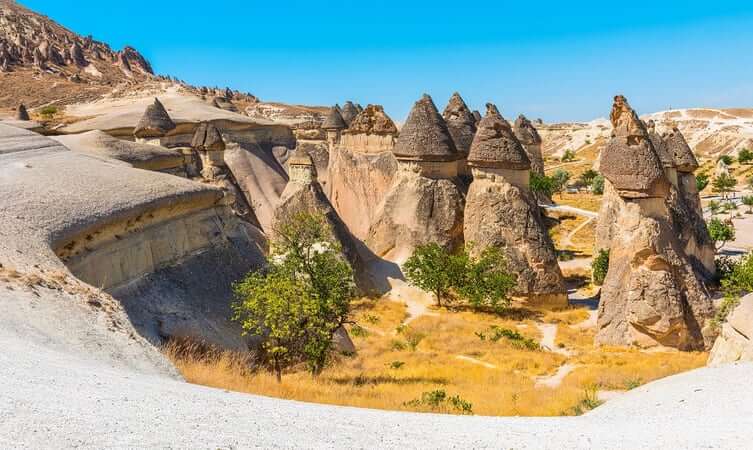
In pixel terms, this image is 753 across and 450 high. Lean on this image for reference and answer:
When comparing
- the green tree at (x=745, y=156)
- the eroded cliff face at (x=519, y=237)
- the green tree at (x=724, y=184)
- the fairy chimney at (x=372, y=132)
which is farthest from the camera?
the green tree at (x=745, y=156)

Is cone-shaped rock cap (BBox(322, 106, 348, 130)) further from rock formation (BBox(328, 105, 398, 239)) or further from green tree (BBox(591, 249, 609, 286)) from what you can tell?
green tree (BBox(591, 249, 609, 286))

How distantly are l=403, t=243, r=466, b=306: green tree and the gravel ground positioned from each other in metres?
12.1

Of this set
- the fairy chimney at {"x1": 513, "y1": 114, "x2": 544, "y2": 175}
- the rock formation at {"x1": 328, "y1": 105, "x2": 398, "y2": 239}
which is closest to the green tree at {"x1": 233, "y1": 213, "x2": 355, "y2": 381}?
the rock formation at {"x1": 328, "y1": 105, "x2": 398, "y2": 239}

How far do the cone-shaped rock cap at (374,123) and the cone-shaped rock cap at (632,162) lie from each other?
14.7 meters

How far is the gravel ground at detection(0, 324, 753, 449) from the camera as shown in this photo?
3.68 meters

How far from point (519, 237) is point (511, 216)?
0.71 m

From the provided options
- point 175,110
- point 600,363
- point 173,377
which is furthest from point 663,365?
point 175,110

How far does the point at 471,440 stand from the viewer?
4.66 meters

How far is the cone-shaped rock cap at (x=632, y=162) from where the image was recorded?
43.6ft

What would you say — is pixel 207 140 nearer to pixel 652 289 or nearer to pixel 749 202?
pixel 652 289

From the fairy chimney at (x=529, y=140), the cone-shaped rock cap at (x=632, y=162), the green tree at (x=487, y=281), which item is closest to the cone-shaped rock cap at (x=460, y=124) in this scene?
the green tree at (x=487, y=281)

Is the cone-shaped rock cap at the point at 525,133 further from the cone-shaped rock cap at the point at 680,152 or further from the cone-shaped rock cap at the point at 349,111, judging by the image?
the cone-shaped rock cap at the point at 680,152

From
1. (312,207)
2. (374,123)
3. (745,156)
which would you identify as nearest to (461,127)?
(374,123)

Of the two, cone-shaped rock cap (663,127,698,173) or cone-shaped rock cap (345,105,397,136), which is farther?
cone-shaped rock cap (345,105,397,136)
